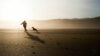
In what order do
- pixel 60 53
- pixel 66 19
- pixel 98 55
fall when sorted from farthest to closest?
pixel 66 19 < pixel 60 53 < pixel 98 55

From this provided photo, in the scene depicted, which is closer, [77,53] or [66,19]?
[77,53]

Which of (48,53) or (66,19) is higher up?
(48,53)

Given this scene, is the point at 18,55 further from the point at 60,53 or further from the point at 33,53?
the point at 60,53

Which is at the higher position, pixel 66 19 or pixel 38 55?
pixel 38 55

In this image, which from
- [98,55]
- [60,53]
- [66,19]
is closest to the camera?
[98,55]

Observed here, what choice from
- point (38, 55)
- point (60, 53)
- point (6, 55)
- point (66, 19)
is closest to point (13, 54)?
point (6, 55)

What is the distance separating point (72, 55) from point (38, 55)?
1590 millimetres

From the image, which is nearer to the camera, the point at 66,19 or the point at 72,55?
the point at 72,55

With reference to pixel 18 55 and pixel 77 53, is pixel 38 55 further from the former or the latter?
pixel 77 53

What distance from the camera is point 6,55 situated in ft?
35.9

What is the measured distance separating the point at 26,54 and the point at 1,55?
1201mm

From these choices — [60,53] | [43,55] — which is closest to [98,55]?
[60,53]

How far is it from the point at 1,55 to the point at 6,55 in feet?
0.88

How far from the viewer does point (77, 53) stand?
1122 cm
